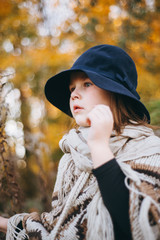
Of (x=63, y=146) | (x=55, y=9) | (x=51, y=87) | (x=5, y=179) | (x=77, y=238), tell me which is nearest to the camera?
(x=77, y=238)

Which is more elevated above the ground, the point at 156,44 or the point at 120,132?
the point at 156,44

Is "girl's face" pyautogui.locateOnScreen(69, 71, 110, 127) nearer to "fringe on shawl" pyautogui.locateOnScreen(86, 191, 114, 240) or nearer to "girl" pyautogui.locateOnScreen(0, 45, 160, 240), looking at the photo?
"girl" pyautogui.locateOnScreen(0, 45, 160, 240)

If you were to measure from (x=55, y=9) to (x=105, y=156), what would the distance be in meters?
4.81

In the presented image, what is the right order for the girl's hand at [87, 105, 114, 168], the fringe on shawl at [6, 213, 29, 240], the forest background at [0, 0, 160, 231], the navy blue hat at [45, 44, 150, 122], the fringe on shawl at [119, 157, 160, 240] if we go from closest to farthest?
the fringe on shawl at [119, 157, 160, 240], the girl's hand at [87, 105, 114, 168], the navy blue hat at [45, 44, 150, 122], the fringe on shawl at [6, 213, 29, 240], the forest background at [0, 0, 160, 231]

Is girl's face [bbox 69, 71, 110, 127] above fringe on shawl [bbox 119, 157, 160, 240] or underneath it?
above

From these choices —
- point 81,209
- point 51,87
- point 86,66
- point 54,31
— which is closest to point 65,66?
point 54,31

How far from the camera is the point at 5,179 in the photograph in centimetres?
191

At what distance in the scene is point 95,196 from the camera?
3.47 feet

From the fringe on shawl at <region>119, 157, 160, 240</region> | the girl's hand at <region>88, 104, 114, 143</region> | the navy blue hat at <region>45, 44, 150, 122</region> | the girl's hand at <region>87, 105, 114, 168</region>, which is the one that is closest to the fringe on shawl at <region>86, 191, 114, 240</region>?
the fringe on shawl at <region>119, 157, 160, 240</region>

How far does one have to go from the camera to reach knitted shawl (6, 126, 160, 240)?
2.94 ft

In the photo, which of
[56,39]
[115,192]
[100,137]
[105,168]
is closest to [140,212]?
[115,192]

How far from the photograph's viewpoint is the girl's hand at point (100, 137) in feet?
3.16

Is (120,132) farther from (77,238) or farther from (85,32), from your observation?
(85,32)

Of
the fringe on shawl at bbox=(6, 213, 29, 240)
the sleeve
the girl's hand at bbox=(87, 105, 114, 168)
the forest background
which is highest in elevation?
the forest background
